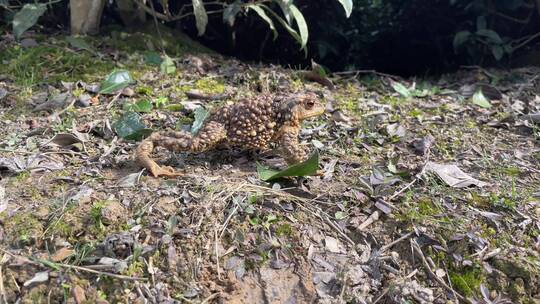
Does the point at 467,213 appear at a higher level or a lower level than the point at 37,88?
higher

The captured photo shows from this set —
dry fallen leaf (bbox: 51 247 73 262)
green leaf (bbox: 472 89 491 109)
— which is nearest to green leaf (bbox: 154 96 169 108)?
dry fallen leaf (bbox: 51 247 73 262)

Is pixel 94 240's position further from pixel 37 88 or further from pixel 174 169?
pixel 37 88

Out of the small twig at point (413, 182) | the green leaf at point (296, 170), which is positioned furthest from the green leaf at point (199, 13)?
the small twig at point (413, 182)

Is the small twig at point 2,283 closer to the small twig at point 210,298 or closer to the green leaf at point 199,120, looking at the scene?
Result: the small twig at point 210,298

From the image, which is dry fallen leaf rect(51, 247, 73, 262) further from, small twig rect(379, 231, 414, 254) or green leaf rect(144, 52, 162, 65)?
green leaf rect(144, 52, 162, 65)

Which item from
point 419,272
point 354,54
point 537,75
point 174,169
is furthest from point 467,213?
point 354,54
